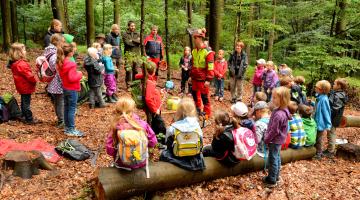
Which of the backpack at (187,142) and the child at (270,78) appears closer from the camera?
the backpack at (187,142)

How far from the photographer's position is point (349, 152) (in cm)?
732

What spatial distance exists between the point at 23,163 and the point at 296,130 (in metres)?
5.11

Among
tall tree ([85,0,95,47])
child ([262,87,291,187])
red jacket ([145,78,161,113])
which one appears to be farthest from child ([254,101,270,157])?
tall tree ([85,0,95,47])

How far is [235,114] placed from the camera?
5.66 metres

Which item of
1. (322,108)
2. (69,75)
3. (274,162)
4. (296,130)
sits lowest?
(274,162)

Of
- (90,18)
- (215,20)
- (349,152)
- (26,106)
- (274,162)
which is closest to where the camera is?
(274,162)

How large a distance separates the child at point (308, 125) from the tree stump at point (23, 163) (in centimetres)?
529

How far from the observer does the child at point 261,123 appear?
19.6ft

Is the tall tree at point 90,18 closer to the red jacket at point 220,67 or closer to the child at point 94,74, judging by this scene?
the child at point 94,74

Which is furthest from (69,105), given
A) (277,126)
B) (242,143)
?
(277,126)

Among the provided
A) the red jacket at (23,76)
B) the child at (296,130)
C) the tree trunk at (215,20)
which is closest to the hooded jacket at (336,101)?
the child at (296,130)

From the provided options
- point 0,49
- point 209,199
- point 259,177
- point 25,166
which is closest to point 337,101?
point 259,177

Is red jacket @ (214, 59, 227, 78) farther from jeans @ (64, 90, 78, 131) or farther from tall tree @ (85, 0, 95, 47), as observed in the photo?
jeans @ (64, 90, 78, 131)

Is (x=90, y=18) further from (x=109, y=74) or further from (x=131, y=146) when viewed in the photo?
(x=131, y=146)
